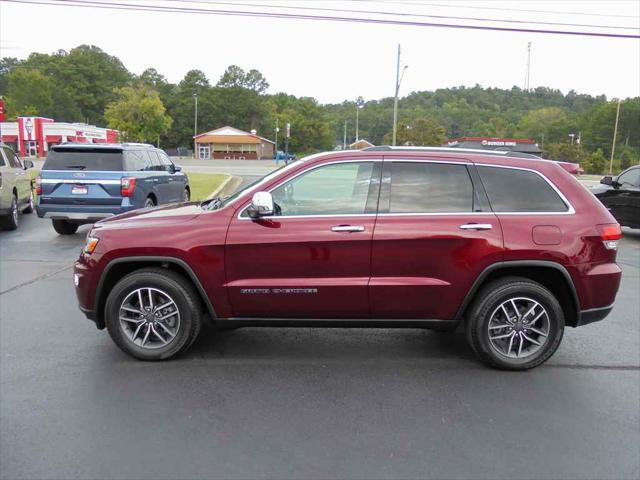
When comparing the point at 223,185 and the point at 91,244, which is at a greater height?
the point at 91,244

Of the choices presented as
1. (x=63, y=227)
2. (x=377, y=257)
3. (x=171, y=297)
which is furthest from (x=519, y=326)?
(x=63, y=227)

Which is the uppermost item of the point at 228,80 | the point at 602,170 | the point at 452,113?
the point at 228,80

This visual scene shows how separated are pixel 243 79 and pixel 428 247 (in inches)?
5372

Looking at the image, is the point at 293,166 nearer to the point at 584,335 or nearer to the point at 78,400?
the point at 78,400

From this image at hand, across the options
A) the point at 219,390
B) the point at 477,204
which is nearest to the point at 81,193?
the point at 219,390

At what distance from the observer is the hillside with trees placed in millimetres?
78688

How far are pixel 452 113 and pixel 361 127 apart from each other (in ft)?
70.6

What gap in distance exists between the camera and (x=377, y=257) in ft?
14.4

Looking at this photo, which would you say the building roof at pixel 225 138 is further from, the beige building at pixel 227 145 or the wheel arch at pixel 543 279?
the wheel arch at pixel 543 279

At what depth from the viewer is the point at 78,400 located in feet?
13.0

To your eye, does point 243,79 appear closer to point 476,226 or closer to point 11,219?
point 11,219

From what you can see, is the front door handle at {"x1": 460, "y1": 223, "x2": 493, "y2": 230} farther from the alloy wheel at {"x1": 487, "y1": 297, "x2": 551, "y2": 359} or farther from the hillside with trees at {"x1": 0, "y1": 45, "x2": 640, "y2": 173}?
the hillside with trees at {"x1": 0, "y1": 45, "x2": 640, "y2": 173}

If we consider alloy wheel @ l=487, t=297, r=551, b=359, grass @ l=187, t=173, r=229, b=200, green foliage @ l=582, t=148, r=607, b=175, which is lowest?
green foliage @ l=582, t=148, r=607, b=175

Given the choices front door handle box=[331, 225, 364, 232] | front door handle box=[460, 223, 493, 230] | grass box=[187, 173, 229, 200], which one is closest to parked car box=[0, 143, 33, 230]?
grass box=[187, 173, 229, 200]
